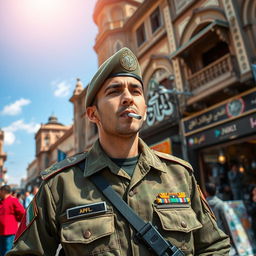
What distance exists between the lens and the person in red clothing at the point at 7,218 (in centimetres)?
472

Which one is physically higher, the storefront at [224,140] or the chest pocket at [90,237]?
the storefront at [224,140]

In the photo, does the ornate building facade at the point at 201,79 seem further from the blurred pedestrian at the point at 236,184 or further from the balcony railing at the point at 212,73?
the blurred pedestrian at the point at 236,184

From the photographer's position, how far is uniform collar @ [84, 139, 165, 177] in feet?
5.22

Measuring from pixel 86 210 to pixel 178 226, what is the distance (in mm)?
600

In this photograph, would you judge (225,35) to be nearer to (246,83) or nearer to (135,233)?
(246,83)

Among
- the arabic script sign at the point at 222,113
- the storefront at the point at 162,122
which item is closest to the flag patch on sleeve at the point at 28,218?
the arabic script sign at the point at 222,113

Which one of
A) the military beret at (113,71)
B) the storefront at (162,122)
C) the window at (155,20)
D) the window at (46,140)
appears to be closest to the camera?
the military beret at (113,71)

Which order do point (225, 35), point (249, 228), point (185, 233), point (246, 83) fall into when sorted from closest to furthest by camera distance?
point (185, 233) < point (249, 228) < point (246, 83) < point (225, 35)

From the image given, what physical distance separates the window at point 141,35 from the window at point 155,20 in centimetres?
88

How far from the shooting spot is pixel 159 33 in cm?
1265

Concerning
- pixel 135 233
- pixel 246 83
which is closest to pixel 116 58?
pixel 135 233

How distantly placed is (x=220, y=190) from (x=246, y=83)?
14.6 feet

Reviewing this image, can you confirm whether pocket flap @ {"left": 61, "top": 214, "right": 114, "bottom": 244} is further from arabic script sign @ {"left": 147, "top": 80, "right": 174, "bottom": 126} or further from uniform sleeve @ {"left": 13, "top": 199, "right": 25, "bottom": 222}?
arabic script sign @ {"left": 147, "top": 80, "right": 174, "bottom": 126}

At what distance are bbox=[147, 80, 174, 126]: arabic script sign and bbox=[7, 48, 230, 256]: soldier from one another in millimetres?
9587
